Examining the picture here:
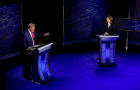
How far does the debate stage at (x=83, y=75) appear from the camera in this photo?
474cm

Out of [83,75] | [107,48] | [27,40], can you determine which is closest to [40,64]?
[27,40]

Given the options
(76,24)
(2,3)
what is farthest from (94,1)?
(2,3)

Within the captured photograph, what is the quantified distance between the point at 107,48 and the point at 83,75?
3.95ft

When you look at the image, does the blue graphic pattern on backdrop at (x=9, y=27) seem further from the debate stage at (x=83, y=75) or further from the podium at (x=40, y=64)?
the podium at (x=40, y=64)

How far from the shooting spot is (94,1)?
8.27 meters

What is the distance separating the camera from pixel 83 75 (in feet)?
18.0

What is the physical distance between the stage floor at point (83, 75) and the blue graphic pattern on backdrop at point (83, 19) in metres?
1.32

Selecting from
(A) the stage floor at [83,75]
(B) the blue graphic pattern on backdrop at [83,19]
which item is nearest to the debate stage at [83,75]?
(A) the stage floor at [83,75]

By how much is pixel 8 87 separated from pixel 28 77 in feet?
2.23

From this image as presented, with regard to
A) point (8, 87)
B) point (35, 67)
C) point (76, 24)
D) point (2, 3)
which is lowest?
point (8, 87)

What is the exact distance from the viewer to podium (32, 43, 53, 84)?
450 cm

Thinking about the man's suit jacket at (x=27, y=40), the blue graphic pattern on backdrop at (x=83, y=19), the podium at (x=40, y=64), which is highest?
the blue graphic pattern on backdrop at (x=83, y=19)

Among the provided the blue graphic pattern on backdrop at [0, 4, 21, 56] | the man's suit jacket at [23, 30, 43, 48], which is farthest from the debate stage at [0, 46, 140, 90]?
the man's suit jacket at [23, 30, 43, 48]

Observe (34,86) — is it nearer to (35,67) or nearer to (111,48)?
(35,67)
